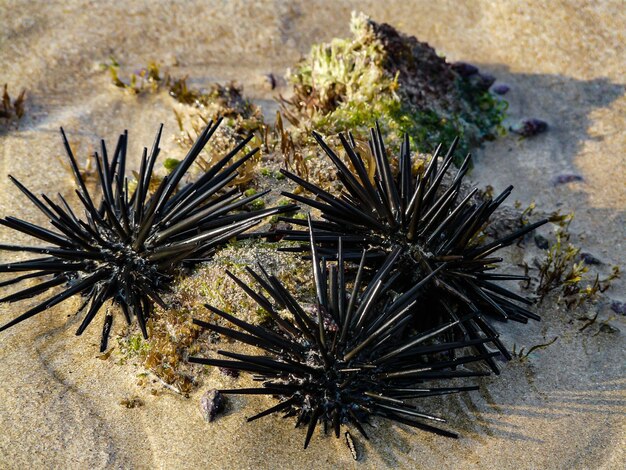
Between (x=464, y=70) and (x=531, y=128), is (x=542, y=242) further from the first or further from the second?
(x=464, y=70)

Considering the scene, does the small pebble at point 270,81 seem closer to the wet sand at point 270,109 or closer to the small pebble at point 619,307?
the wet sand at point 270,109

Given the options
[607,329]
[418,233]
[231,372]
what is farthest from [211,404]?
[607,329]

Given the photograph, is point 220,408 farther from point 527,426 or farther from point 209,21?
point 209,21


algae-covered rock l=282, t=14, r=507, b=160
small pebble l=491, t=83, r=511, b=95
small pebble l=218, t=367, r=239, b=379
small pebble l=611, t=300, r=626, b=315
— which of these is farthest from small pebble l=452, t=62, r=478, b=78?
small pebble l=218, t=367, r=239, b=379

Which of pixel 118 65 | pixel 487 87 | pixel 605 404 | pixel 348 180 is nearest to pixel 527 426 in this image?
pixel 605 404

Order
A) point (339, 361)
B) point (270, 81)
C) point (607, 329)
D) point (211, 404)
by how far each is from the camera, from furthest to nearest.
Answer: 1. point (270, 81)
2. point (607, 329)
3. point (211, 404)
4. point (339, 361)

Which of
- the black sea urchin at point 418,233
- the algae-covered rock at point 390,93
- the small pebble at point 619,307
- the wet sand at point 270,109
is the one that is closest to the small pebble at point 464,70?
the algae-covered rock at point 390,93
